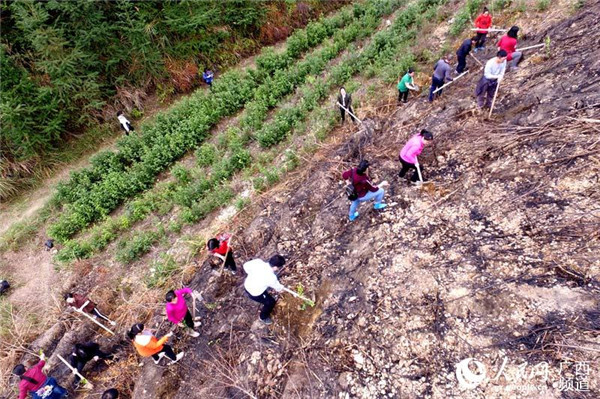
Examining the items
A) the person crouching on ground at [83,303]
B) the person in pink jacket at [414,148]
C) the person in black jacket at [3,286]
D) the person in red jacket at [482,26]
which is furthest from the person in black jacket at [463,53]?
the person in black jacket at [3,286]

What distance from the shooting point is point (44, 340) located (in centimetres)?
825

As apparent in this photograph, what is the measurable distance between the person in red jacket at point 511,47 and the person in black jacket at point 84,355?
1123 centimetres

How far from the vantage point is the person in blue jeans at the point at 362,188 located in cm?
638

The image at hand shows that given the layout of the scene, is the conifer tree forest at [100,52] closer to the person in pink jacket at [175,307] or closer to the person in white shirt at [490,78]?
the person in pink jacket at [175,307]

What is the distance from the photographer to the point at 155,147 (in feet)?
41.4

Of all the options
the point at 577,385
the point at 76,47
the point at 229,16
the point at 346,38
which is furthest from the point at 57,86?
the point at 577,385

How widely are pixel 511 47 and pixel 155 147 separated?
11.1 metres

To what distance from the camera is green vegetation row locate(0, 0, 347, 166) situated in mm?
13078

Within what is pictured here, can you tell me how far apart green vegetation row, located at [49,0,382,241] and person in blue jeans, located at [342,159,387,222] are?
7.81 meters

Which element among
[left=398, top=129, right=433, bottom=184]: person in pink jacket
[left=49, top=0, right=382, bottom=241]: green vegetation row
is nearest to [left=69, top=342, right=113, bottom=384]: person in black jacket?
[left=49, top=0, right=382, bottom=241]: green vegetation row

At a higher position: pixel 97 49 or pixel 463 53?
pixel 97 49

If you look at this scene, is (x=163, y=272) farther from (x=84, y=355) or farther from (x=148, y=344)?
(x=148, y=344)

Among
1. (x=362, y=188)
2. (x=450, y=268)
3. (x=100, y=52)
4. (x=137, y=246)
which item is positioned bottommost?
(x=450, y=268)

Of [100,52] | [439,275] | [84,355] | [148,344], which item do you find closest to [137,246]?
[84,355]
